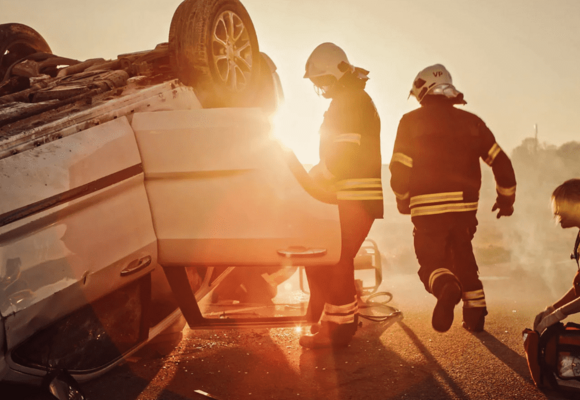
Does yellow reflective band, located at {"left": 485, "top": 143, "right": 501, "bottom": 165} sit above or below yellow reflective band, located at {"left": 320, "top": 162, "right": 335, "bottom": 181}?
below

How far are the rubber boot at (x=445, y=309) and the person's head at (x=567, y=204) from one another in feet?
3.01

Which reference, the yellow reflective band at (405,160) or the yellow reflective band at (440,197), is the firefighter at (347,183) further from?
the yellow reflective band at (440,197)

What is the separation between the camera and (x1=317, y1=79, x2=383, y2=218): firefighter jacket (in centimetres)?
360

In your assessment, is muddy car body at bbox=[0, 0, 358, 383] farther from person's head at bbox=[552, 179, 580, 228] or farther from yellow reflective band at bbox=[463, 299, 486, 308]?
yellow reflective band at bbox=[463, 299, 486, 308]

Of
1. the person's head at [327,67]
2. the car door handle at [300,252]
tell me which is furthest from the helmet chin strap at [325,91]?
the car door handle at [300,252]

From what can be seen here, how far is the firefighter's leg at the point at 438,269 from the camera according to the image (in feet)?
11.5

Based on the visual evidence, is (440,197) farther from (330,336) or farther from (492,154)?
(330,336)

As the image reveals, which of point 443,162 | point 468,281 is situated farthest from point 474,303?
point 443,162

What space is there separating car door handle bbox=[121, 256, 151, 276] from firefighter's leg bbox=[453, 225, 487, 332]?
8.76 feet

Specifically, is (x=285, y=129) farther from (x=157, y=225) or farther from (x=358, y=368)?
(x=358, y=368)

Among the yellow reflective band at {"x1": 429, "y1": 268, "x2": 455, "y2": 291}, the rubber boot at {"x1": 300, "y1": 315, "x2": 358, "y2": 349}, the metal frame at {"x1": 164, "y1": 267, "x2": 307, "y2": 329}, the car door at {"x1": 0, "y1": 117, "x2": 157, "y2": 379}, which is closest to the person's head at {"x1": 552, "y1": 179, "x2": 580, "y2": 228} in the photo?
the yellow reflective band at {"x1": 429, "y1": 268, "x2": 455, "y2": 291}

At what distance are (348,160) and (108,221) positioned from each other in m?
1.81

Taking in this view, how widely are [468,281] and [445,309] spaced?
758mm

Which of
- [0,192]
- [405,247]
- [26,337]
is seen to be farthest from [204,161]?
[405,247]
